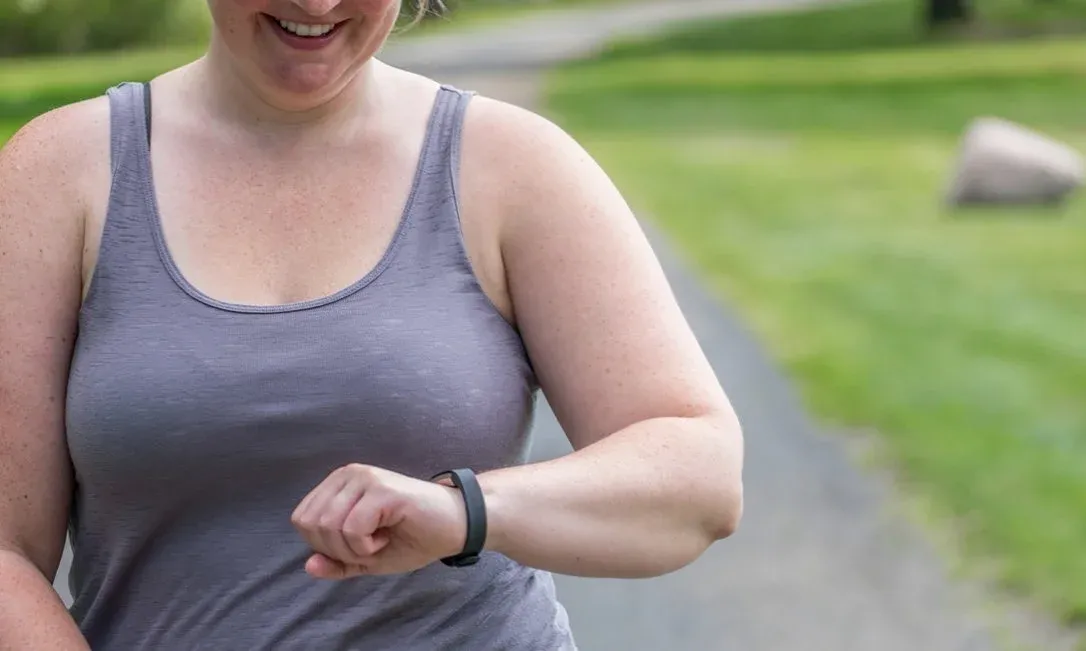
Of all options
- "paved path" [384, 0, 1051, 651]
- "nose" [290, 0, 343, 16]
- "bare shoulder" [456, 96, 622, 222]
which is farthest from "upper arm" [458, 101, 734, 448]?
"paved path" [384, 0, 1051, 651]

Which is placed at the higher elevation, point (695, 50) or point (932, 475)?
point (932, 475)

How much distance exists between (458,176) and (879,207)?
43.3 ft

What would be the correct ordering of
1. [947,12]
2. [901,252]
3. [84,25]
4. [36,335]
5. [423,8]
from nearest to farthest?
1. [36,335]
2. [423,8]
3. [901,252]
4. [947,12]
5. [84,25]

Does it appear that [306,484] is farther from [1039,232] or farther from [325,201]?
[1039,232]

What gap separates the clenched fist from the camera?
1.75 m

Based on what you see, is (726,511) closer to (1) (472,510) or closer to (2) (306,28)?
(1) (472,510)

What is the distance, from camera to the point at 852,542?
6.28 metres

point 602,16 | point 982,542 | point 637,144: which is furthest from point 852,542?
point 602,16

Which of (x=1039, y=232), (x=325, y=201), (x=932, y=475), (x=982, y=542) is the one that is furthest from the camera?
(x=1039, y=232)

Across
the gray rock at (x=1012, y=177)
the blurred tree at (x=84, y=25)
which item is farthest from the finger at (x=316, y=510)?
the blurred tree at (x=84, y=25)

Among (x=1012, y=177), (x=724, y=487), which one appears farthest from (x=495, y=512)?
(x=1012, y=177)

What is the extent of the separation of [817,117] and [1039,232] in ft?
29.6

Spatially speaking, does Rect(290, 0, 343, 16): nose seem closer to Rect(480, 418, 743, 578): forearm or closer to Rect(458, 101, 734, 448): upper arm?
Rect(458, 101, 734, 448): upper arm

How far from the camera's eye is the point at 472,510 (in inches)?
71.3
